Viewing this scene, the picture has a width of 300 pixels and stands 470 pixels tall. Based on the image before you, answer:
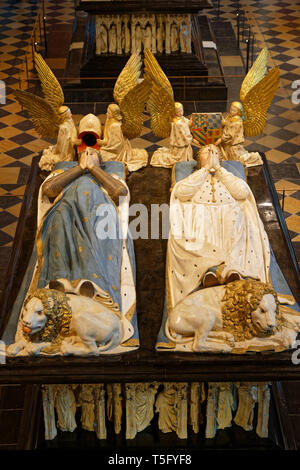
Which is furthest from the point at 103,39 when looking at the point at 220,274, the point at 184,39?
the point at 220,274

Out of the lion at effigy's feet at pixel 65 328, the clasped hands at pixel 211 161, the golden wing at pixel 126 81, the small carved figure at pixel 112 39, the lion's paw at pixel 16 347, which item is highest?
the golden wing at pixel 126 81

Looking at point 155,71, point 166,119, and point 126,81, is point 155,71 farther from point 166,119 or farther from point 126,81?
point 166,119

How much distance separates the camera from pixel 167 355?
209 inches

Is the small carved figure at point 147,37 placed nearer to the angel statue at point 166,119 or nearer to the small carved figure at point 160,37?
the small carved figure at point 160,37

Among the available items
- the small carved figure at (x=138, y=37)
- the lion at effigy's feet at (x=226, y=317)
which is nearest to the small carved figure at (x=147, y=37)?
the small carved figure at (x=138, y=37)

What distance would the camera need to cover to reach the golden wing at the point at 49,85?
7.48 meters

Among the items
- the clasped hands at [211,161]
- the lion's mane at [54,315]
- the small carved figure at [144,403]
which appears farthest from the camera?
the clasped hands at [211,161]

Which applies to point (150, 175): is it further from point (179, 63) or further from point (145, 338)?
point (179, 63)

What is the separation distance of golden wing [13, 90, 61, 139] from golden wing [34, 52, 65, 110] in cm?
10

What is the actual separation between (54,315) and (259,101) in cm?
349

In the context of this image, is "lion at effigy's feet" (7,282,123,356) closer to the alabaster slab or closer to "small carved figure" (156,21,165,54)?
the alabaster slab

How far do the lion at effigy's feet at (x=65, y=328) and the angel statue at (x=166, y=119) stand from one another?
2790 mm

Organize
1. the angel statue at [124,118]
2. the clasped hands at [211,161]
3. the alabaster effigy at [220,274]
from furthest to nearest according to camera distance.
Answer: the angel statue at [124,118] → the clasped hands at [211,161] → the alabaster effigy at [220,274]

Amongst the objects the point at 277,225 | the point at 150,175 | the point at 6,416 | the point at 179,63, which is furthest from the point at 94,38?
the point at 6,416
